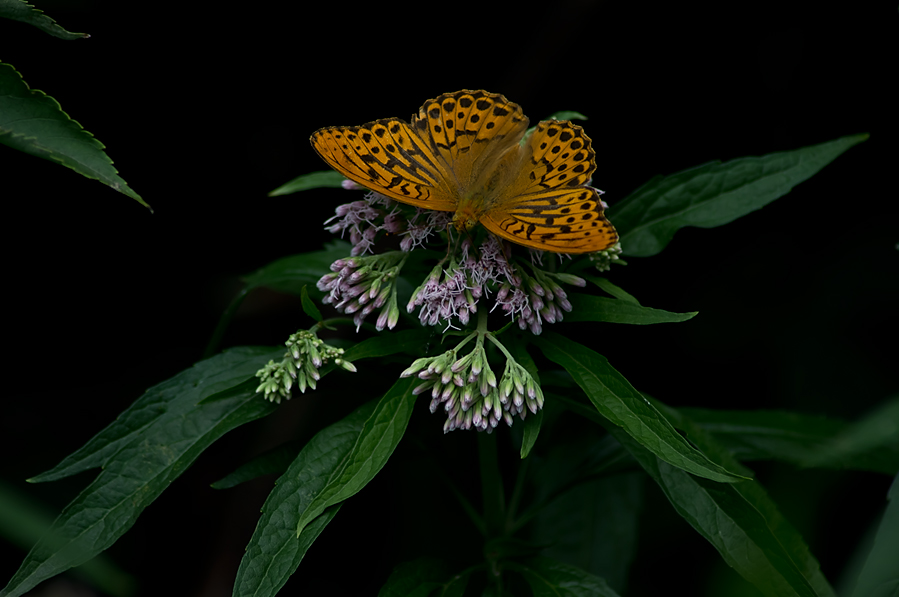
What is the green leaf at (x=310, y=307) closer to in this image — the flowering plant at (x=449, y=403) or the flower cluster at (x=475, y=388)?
the flowering plant at (x=449, y=403)

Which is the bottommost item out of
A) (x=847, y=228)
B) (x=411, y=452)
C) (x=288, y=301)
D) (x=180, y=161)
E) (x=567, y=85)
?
(x=288, y=301)

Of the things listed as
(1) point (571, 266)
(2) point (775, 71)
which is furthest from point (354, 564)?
(2) point (775, 71)

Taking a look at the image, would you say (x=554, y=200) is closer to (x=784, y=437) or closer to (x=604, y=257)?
(x=604, y=257)

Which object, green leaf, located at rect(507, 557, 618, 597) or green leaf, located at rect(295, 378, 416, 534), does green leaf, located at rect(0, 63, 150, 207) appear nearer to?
green leaf, located at rect(295, 378, 416, 534)

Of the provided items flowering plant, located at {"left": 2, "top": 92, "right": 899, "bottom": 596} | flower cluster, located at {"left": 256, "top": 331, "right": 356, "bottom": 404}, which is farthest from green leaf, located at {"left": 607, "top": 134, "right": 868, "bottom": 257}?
flower cluster, located at {"left": 256, "top": 331, "right": 356, "bottom": 404}

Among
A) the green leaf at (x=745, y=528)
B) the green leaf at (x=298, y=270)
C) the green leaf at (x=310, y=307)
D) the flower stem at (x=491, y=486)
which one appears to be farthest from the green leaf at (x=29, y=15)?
the green leaf at (x=745, y=528)

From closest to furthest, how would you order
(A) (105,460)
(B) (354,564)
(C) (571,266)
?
(A) (105,460), (C) (571,266), (B) (354,564)

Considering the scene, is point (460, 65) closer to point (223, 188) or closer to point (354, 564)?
point (223, 188)
